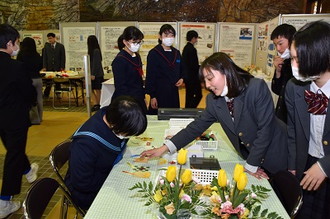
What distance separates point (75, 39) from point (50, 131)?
289 cm

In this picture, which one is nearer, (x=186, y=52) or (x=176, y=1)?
(x=186, y=52)

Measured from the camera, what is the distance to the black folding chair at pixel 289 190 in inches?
43.6

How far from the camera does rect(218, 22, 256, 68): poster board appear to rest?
19.6ft

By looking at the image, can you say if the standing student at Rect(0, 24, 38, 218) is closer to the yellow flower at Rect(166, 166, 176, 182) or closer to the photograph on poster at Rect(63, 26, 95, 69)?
the yellow flower at Rect(166, 166, 176, 182)

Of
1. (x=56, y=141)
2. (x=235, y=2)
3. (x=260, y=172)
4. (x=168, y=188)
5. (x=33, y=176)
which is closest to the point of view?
(x=168, y=188)

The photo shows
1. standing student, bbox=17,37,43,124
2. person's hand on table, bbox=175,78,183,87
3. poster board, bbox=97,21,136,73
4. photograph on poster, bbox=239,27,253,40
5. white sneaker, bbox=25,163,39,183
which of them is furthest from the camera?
photograph on poster, bbox=239,27,253,40

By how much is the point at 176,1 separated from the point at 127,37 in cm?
450

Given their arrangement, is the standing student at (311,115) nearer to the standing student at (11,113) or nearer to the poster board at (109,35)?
the standing student at (11,113)

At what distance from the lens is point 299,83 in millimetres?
1345

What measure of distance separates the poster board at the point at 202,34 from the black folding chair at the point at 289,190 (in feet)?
16.6

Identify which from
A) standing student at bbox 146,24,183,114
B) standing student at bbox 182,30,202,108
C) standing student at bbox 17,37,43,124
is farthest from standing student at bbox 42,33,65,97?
standing student at bbox 146,24,183,114

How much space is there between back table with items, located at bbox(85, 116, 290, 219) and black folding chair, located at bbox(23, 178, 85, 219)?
0.22 metres

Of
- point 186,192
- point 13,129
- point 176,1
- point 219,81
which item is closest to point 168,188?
point 186,192

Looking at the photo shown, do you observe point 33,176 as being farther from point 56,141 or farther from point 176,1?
point 176,1
